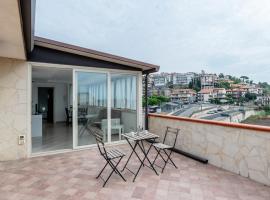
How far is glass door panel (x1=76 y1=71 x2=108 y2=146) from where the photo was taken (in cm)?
498

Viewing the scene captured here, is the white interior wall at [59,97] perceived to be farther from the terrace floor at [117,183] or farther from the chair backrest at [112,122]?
the terrace floor at [117,183]

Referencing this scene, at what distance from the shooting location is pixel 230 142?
3617 mm

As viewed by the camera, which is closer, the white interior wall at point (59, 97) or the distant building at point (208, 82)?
the white interior wall at point (59, 97)

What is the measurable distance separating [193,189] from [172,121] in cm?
257

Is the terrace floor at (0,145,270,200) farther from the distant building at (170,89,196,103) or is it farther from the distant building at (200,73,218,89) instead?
the distant building at (200,73,218,89)

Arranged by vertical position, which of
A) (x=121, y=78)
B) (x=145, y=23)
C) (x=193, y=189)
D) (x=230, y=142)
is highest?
(x=145, y=23)

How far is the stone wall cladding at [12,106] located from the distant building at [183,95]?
7117 millimetres

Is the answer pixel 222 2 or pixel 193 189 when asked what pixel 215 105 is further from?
pixel 193 189

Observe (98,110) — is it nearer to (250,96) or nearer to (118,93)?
(118,93)

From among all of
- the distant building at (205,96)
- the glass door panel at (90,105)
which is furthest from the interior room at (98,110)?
the distant building at (205,96)

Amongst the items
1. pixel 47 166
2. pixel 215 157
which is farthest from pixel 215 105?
pixel 47 166

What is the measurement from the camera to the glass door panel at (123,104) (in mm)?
5562

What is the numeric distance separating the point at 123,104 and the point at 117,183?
309 cm

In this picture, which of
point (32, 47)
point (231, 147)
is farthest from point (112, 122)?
point (231, 147)
